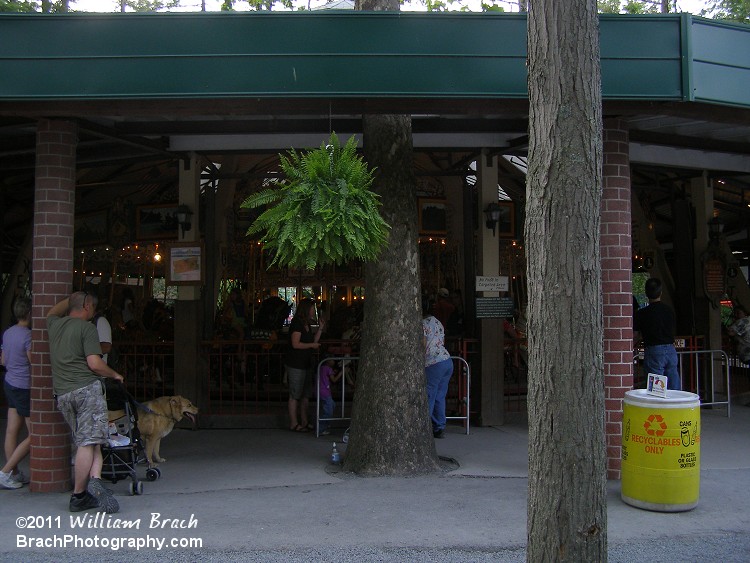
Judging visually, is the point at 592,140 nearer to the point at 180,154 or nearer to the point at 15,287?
the point at 180,154

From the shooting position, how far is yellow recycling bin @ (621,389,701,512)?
6070mm

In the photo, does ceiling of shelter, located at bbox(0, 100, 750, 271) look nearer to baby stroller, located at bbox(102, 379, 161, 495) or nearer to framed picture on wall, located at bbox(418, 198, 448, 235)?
framed picture on wall, located at bbox(418, 198, 448, 235)

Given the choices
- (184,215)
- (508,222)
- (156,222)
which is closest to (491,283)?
(508,222)

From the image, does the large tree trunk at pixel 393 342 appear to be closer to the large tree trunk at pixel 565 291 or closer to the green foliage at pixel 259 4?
the large tree trunk at pixel 565 291

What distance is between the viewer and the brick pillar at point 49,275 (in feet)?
22.3

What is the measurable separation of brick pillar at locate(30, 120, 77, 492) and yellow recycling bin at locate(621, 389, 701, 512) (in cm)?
523

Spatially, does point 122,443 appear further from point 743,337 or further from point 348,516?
point 743,337

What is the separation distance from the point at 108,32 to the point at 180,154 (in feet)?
13.2

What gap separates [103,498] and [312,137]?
5670 mm

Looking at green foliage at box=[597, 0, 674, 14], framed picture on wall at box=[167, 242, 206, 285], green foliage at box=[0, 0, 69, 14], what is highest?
green foliage at box=[597, 0, 674, 14]

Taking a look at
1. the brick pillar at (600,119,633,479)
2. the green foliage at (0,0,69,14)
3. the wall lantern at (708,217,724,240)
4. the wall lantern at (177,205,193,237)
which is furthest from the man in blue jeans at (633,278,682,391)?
the green foliage at (0,0,69,14)

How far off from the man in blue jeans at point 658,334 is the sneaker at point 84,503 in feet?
19.9

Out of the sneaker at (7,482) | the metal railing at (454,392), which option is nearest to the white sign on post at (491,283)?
the metal railing at (454,392)

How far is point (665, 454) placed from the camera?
6066mm
